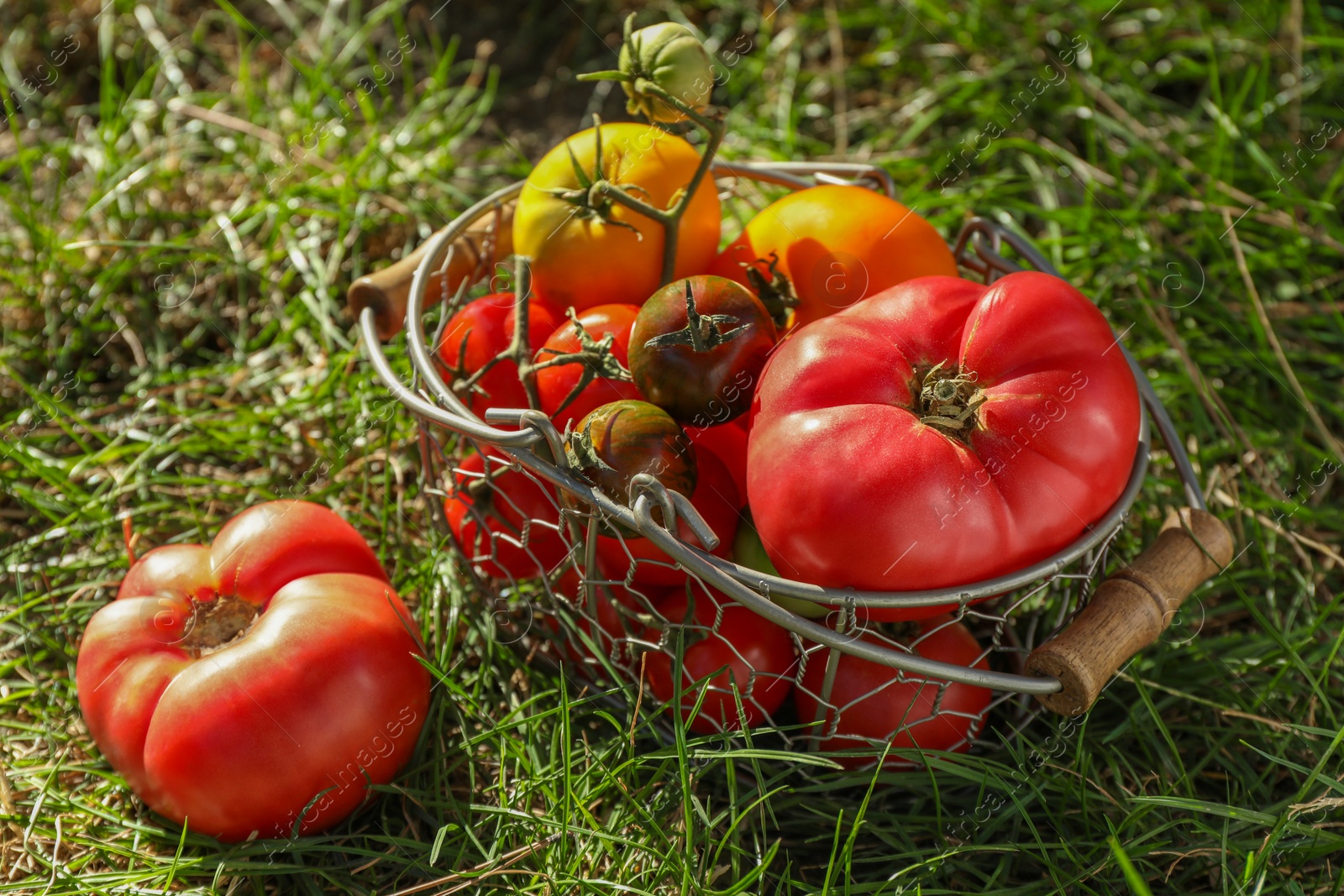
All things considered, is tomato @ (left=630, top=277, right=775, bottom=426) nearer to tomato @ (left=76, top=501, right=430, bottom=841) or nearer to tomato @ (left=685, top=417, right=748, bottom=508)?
tomato @ (left=685, top=417, right=748, bottom=508)

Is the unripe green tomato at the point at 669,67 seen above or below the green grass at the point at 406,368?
above

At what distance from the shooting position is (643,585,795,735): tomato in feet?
5.44

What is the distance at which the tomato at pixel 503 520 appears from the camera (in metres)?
1.77

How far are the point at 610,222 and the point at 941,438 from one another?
71cm

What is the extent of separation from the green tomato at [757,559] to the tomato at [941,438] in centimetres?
10

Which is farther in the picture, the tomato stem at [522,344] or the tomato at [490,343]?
the tomato at [490,343]

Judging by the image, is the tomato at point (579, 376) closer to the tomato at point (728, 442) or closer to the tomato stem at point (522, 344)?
the tomato stem at point (522, 344)

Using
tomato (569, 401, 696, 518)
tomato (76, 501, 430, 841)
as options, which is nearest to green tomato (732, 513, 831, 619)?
tomato (569, 401, 696, 518)

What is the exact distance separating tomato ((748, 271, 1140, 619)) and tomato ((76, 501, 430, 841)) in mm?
717

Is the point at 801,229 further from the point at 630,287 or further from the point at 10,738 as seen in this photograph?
the point at 10,738

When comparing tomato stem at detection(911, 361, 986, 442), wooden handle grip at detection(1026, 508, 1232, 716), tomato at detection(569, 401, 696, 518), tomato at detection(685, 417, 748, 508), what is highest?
tomato at detection(569, 401, 696, 518)

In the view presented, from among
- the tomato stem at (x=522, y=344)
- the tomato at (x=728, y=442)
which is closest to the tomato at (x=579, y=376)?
the tomato stem at (x=522, y=344)

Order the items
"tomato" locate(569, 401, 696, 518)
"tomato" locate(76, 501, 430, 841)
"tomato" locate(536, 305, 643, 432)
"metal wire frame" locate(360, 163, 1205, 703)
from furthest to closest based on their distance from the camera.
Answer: "tomato" locate(536, 305, 643, 432) → "tomato" locate(76, 501, 430, 841) → "tomato" locate(569, 401, 696, 518) → "metal wire frame" locate(360, 163, 1205, 703)

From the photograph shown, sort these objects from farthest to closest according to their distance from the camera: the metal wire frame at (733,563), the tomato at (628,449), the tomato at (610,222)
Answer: the tomato at (610,222) < the tomato at (628,449) < the metal wire frame at (733,563)
